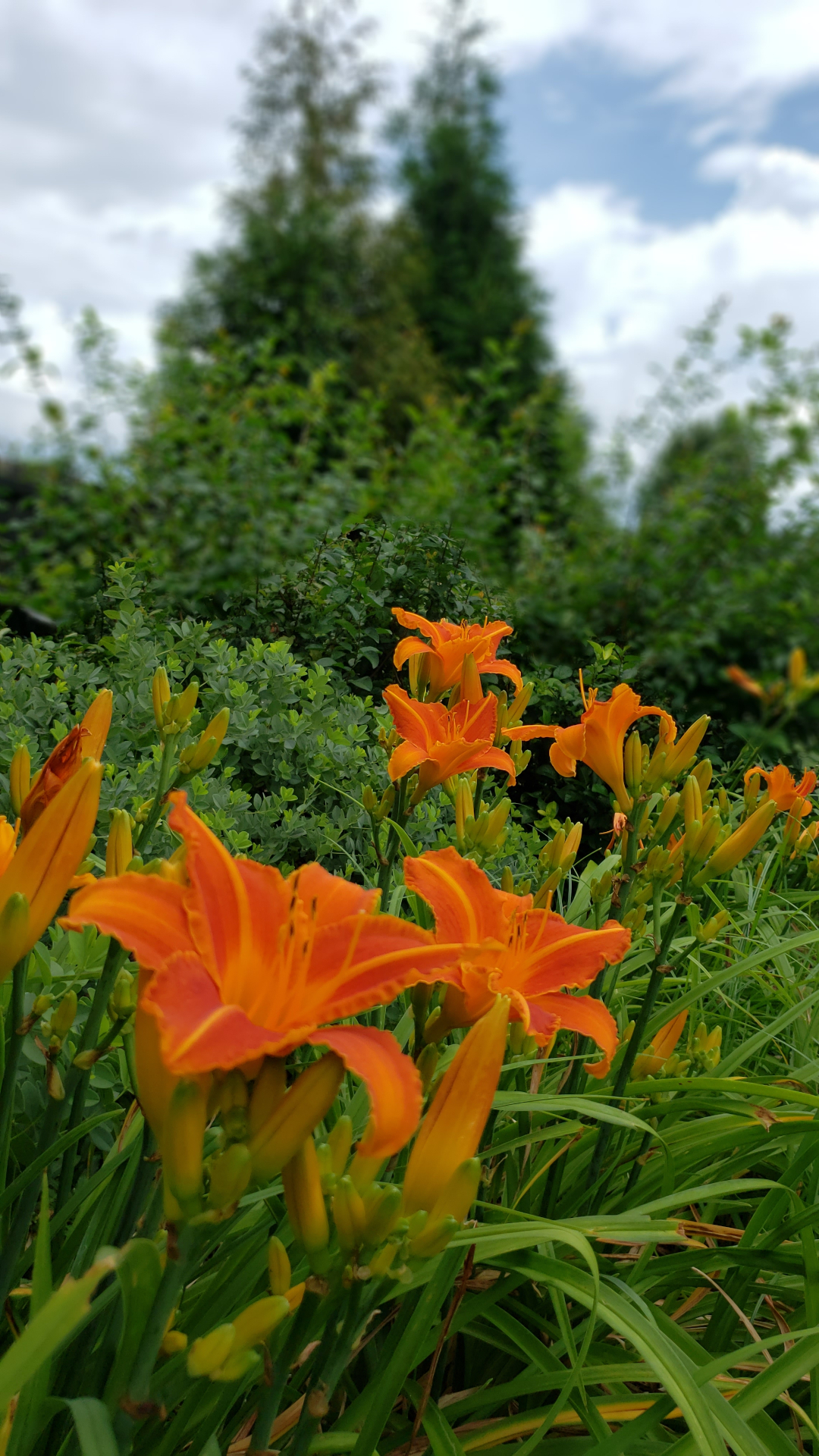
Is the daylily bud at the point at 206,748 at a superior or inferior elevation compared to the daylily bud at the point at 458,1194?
superior

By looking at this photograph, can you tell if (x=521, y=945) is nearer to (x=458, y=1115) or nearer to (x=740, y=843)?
(x=458, y=1115)

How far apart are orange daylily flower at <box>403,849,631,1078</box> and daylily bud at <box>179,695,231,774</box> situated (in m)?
0.36

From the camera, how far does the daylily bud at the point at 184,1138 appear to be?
652 millimetres

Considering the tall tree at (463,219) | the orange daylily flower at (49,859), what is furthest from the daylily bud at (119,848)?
the tall tree at (463,219)

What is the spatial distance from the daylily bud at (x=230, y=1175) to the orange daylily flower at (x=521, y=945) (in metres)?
Answer: 0.32

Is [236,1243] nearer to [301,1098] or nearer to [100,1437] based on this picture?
[100,1437]

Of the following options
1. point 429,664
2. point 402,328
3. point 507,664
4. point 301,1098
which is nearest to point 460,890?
point 301,1098

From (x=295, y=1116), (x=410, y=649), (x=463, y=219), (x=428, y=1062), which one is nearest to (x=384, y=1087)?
(x=295, y=1116)

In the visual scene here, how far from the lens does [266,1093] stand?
679mm

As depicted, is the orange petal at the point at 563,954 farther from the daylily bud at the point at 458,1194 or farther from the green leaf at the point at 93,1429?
the green leaf at the point at 93,1429

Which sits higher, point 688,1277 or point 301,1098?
point 301,1098

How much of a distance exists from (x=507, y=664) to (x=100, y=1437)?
134 centimetres

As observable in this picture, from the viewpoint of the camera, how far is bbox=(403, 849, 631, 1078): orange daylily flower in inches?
38.2

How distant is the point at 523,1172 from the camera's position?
1.38 m
